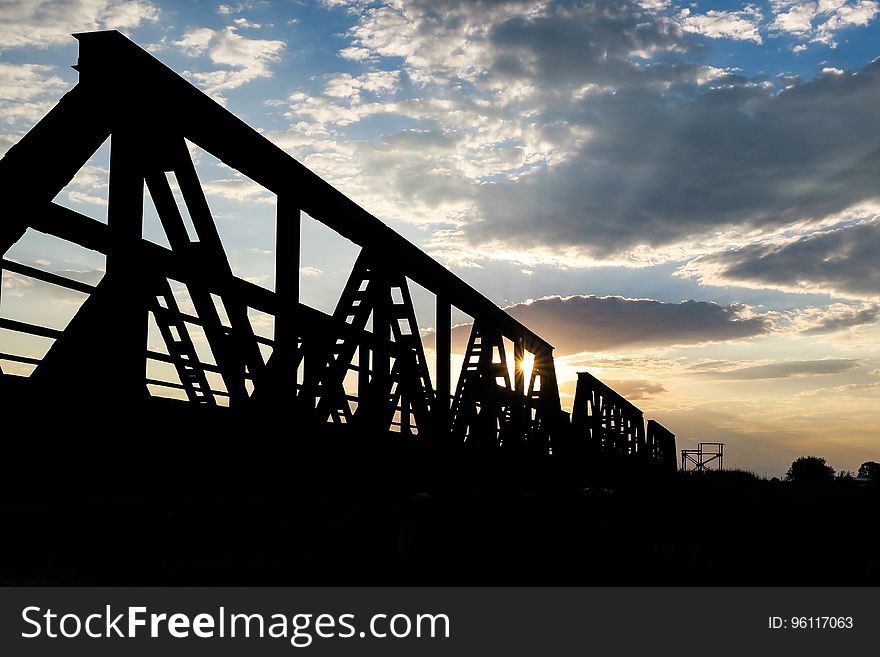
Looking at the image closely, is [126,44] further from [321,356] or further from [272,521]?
[272,521]

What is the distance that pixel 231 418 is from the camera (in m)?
9.59

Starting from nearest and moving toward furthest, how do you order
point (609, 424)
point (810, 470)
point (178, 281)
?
1. point (178, 281)
2. point (609, 424)
3. point (810, 470)

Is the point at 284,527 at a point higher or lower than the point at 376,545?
higher

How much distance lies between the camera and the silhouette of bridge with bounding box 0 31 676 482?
7340 mm

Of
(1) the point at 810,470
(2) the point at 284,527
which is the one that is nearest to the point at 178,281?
(2) the point at 284,527

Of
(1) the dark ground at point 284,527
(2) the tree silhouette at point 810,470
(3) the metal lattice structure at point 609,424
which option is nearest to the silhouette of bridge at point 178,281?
(1) the dark ground at point 284,527

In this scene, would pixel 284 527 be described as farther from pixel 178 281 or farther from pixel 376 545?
pixel 178 281

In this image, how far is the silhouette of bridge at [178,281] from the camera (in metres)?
7.34

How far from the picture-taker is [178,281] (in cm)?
865

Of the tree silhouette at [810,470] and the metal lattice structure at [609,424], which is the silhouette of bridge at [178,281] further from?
the tree silhouette at [810,470]

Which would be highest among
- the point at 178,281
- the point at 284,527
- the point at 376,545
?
the point at 178,281

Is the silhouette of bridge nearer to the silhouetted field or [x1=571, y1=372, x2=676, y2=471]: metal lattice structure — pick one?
the silhouetted field

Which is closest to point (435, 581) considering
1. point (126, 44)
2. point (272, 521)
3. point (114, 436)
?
point (272, 521)
